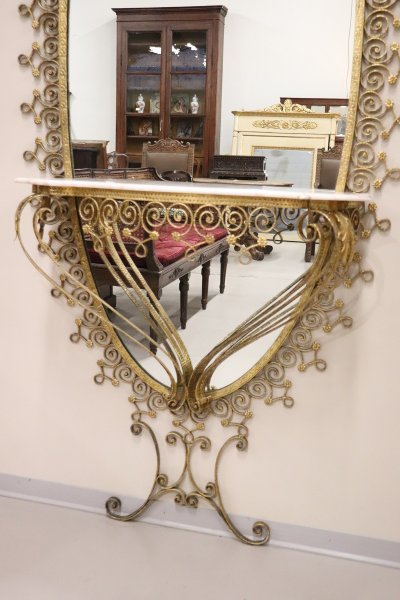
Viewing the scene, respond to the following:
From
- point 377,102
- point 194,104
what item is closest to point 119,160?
point 194,104

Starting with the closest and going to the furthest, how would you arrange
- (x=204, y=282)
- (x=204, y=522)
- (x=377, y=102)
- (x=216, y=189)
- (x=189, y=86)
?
(x=216, y=189), (x=377, y=102), (x=189, y=86), (x=204, y=282), (x=204, y=522)

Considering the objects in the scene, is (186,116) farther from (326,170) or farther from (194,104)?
(326,170)

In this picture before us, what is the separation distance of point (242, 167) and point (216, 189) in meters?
0.20

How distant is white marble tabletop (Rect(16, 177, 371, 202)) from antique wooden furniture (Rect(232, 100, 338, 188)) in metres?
0.06

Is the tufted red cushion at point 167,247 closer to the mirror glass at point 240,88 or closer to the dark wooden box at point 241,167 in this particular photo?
the mirror glass at point 240,88

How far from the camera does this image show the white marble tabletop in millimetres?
Answer: 1637

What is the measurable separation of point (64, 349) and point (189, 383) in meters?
0.44

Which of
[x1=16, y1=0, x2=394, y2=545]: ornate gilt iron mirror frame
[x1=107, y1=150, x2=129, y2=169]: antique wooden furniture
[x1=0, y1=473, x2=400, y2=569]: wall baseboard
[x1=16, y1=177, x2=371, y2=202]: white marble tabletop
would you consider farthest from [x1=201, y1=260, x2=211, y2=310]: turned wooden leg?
[x1=0, y1=473, x2=400, y2=569]: wall baseboard

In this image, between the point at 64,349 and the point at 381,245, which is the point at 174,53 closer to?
the point at 381,245

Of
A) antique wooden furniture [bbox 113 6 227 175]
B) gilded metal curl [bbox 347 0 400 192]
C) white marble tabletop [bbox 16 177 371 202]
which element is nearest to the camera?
white marble tabletop [bbox 16 177 371 202]

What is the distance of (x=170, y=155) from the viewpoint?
6.42 feet

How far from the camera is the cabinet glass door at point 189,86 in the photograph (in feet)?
6.21

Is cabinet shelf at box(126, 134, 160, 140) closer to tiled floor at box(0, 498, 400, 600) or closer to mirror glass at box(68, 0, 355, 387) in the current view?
mirror glass at box(68, 0, 355, 387)

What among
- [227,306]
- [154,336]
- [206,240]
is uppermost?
[206,240]
